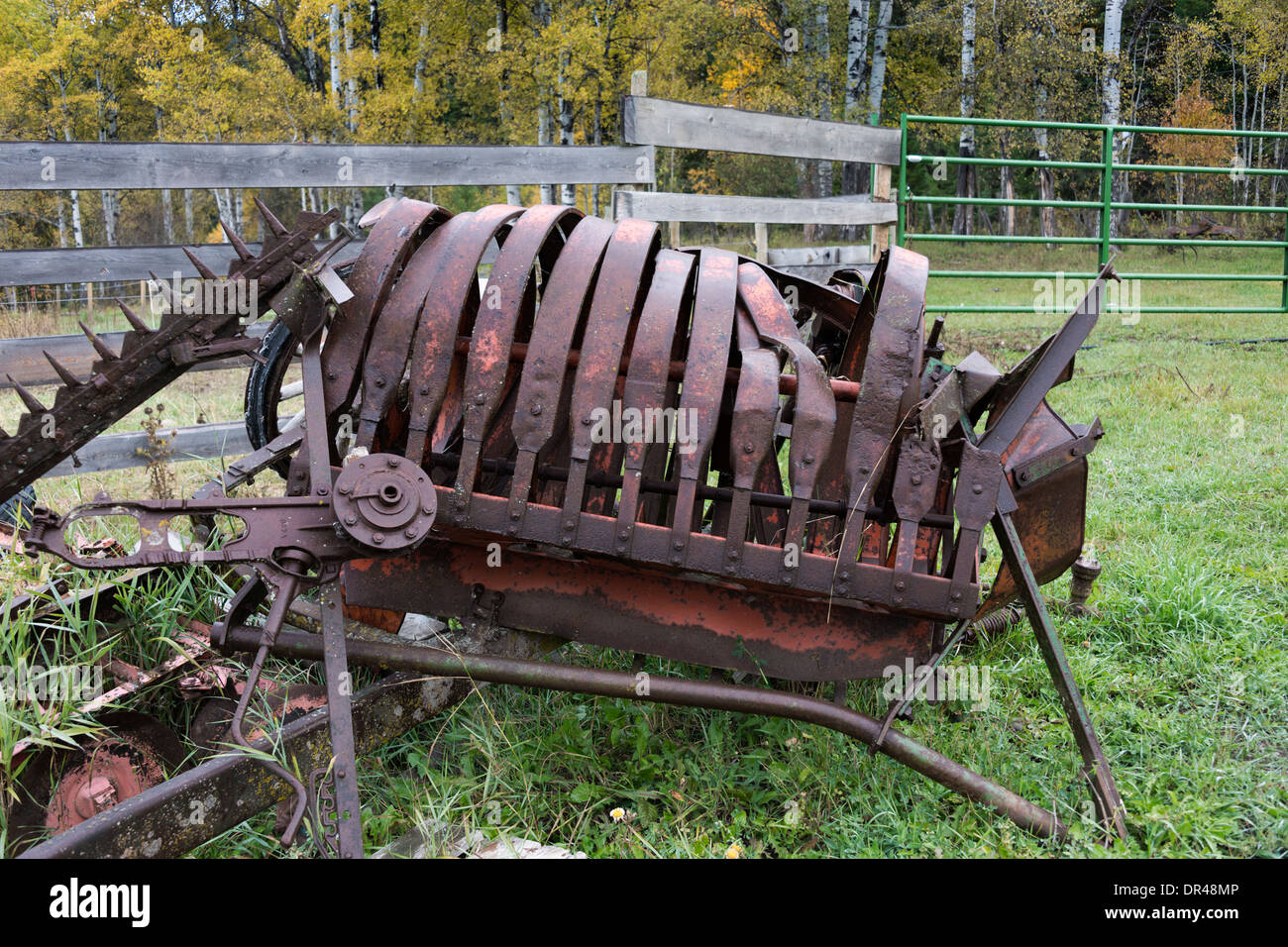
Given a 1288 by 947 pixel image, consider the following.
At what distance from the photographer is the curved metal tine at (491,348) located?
105 inches

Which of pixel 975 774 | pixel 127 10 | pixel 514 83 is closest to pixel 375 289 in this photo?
pixel 975 774

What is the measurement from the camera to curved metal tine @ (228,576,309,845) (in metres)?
2.28

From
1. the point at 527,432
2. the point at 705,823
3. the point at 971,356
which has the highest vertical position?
the point at 971,356

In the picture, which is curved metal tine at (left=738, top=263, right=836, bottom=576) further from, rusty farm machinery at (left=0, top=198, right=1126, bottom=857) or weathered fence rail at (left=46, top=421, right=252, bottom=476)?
weathered fence rail at (left=46, top=421, right=252, bottom=476)

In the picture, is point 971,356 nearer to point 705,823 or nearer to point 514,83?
point 705,823

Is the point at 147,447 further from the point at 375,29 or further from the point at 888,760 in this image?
the point at 375,29

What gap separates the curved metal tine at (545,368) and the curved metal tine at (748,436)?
514 millimetres

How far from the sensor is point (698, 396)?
8.56 ft

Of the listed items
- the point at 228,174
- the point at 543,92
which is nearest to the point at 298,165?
the point at 228,174

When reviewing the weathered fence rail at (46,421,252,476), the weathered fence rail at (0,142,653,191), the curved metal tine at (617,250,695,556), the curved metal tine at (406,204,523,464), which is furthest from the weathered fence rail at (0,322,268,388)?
the curved metal tine at (617,250,695,556)

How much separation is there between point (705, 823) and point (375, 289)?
1.88 meters

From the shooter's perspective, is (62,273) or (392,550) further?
(62,273)

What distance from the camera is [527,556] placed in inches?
113

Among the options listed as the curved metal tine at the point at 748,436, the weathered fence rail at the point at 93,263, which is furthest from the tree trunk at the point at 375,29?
the curved metal tine at the point at 748,436
